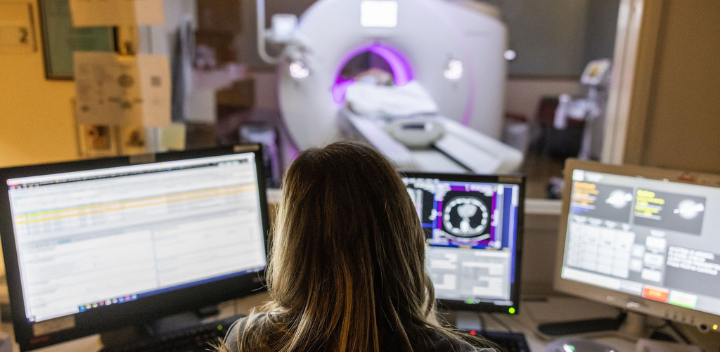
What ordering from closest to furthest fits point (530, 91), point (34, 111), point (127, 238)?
1. point (127, 238)
2. point (34, 111)
3. point (530, 91)

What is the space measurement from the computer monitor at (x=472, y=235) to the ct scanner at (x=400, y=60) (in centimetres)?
160

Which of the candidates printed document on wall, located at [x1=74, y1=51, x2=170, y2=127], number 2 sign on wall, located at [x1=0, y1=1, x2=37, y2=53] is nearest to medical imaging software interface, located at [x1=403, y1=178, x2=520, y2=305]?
printed document on wall, located at [x1=74, y1=51, x2=170, y2=127]

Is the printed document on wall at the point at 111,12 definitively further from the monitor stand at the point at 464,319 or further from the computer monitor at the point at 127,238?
the monitor stand at the point at 464,319

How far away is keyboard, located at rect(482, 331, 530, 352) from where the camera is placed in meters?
1.17

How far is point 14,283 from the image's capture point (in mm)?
999

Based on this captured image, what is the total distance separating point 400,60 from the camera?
3281 millimetres

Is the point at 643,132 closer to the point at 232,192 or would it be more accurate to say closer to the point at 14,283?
the point at 232,192

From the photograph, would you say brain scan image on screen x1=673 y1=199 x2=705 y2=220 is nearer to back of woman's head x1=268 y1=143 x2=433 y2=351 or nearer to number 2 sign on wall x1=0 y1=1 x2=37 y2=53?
back of woman's head x1=268 y1=143 x2=433 y2=351

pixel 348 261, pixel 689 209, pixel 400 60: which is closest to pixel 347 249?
pixel 348 261

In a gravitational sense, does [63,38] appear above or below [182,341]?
above

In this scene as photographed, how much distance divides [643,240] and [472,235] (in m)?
0.40

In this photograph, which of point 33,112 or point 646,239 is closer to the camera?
point 646,239

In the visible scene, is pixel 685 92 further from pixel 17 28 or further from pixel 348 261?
pixel 17 28

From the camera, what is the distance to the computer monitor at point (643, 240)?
114cm
